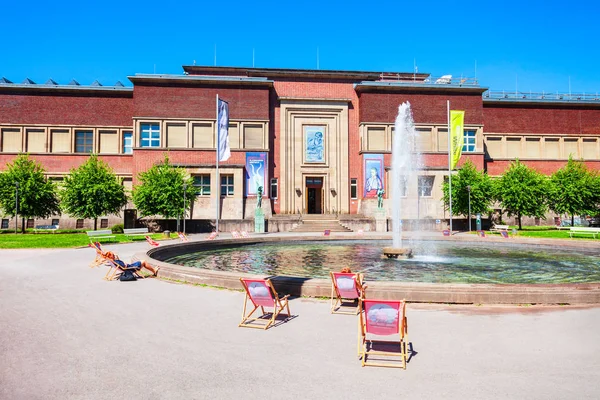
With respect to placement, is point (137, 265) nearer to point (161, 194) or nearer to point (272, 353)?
point (272, 353)

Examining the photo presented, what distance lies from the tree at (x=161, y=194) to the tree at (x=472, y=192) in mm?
24073

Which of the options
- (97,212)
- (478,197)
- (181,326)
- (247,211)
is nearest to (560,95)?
(478,197)

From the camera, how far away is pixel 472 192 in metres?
37.4

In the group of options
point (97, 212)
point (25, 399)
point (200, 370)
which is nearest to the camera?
point (25, 399)

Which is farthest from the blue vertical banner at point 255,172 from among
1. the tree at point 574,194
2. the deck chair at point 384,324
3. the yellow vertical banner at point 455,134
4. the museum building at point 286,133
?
the deck chair at point 384,324

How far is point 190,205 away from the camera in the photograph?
3741cm

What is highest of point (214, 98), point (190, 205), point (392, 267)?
point (214, 98)

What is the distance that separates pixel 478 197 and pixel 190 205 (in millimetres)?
26012

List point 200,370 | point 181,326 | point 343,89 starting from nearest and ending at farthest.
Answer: point 200,370 → point 181,326 → point 343,89

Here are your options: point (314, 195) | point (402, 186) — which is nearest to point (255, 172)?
point (314, 195)

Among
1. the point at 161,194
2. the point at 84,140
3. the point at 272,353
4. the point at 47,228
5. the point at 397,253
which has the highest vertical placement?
the point at 84,140

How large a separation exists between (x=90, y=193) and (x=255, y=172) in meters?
15.2

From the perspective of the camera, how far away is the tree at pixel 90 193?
1361 inches

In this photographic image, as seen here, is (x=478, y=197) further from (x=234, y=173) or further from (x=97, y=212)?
(x=97, y=212)
